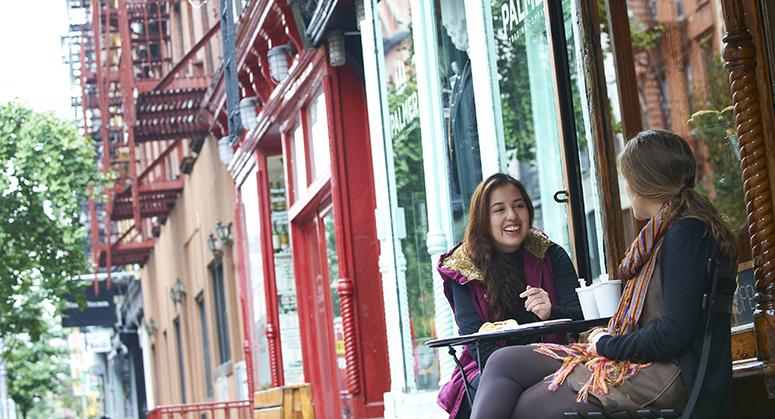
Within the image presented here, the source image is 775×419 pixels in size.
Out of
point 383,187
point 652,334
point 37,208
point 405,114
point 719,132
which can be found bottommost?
point 652,334

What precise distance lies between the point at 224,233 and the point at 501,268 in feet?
46.2

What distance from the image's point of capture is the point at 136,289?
38656 millimetres

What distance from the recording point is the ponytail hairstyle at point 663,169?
462 centimetres

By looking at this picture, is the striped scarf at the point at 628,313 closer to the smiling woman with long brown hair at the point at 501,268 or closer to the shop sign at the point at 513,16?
the smiling woman with long brown hair at the point at 501,268

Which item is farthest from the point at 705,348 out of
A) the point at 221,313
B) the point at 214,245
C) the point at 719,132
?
the point at 221,313

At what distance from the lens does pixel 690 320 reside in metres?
4.41

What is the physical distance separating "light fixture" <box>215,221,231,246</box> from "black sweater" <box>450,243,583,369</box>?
45.9 ft

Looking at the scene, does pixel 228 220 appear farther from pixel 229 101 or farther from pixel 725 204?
pixel 725 204

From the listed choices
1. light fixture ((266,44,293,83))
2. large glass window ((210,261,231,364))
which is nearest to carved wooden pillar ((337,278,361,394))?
light fixture ((266,44,293,83))

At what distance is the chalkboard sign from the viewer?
5.71 m

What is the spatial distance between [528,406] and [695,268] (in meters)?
0.76

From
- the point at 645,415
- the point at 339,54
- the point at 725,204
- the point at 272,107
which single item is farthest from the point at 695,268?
the point at 272,107

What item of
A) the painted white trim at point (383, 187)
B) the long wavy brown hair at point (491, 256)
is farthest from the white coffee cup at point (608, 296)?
the painted white trim at point (383, 187)

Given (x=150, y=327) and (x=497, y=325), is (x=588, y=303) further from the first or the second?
(x=150, y=327)
